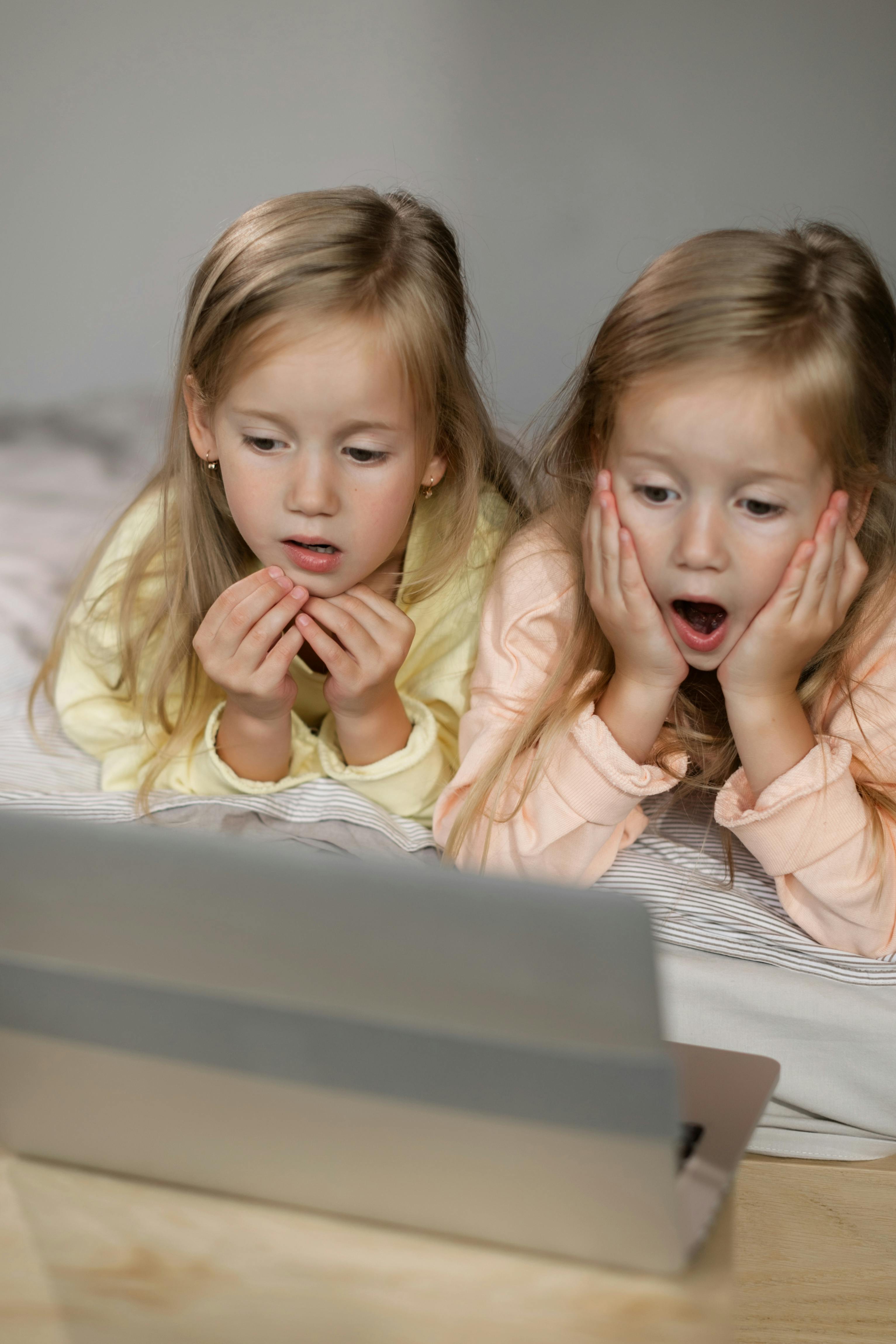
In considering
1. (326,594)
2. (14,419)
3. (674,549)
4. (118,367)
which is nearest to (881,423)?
(674,549)

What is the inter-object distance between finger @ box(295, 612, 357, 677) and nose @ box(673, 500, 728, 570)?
31cm

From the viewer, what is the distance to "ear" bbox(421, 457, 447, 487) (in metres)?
1.03

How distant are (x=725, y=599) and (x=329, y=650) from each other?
0.33m

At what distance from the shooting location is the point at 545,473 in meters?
1.01

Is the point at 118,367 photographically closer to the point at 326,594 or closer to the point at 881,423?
the point at 326,594

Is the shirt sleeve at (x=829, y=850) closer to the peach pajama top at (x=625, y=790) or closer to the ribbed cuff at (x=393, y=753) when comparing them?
the peach pajama top at (x=625, y=790)

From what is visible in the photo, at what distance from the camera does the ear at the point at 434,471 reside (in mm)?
1031

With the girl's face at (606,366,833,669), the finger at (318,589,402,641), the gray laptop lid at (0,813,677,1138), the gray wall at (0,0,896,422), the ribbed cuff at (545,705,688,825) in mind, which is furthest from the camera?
the gray wall at (0,0,896,422)

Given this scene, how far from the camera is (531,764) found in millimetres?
941

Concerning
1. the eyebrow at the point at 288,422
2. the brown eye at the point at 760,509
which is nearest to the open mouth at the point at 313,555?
the eyebrow at the point at 288,422

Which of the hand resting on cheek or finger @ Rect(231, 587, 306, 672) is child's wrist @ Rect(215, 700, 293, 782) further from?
the hand resting on cheek

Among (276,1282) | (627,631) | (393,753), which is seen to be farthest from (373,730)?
(276,1282)

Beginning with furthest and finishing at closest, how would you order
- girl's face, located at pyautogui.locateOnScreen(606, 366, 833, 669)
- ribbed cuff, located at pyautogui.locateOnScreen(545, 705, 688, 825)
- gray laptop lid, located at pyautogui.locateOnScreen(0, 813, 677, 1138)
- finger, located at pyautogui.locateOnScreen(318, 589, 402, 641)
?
1. finger, located at pyautogui.locateOnScreen(318, 589, 402, 641)
2. ribbed cuff, located at pyautogui.locateOnScreen(545, 705, 688, 825)
3. girl's face, located at pyautogui.locateOnScreen(606, 366, 833, 669)
4. gray laptop lid, located at pyautogui.locateOnScreen(0, 813, 677, 1138)

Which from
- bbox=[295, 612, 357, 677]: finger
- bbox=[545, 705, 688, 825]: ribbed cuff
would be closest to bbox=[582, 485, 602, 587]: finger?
bbox=[545, 705, 688, 825]: ribbed cuff
